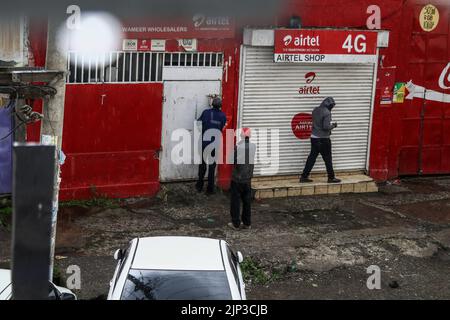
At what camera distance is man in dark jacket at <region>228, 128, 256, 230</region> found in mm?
12047

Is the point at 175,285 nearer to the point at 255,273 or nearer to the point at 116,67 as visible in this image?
the point at 255,273

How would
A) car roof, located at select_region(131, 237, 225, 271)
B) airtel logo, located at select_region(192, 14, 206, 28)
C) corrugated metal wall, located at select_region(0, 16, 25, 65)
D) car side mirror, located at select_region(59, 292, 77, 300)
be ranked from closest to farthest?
car side mirror, located at select_region(59, 292, 77, 300) → car roof, located at select_region(131, 237, 225, 271) → corrugated metal wall, located at select_region(0, 16, 25, 65) → airtel logo, located at select_region(192, 14, 206, 28)

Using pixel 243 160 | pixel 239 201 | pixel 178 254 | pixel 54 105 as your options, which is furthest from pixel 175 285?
pixel 239 201

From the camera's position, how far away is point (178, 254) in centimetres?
826

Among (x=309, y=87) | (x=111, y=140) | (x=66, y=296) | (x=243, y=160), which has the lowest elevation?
(x=66, y=296)

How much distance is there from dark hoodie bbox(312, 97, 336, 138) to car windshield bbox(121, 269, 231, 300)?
6.96 metres

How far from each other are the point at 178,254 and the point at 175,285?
577 mm

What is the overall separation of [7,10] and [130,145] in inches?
262


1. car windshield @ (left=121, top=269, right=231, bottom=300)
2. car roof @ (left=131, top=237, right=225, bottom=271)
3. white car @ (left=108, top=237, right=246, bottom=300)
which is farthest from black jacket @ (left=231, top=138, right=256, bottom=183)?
car windshield @ (left=121, top=269, right=231, bottom=300)

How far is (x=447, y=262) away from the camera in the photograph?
11.7m

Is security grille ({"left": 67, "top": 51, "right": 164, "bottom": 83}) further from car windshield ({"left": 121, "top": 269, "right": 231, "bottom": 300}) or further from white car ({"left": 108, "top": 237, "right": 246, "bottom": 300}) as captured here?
car windshield ({"left": 121, "top": 269, "right": 231, "bottom": 300})

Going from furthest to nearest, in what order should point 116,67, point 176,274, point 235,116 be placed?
point 235,116
point 116,67
point 176,274
